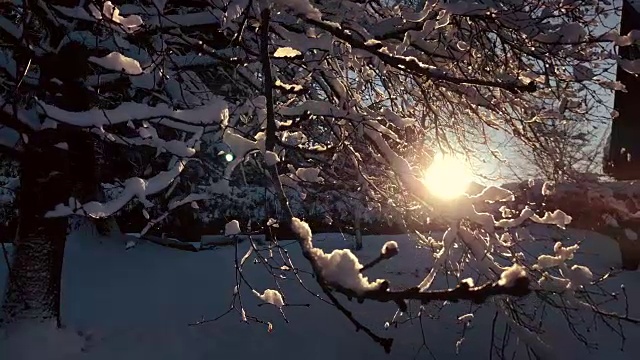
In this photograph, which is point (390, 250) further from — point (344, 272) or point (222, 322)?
point (222, 322)

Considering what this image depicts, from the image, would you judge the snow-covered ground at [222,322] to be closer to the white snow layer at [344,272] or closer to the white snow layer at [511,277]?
the white snow layer at [344,272]

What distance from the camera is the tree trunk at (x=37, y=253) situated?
469 cm

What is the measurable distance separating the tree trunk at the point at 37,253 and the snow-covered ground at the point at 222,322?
32 cm

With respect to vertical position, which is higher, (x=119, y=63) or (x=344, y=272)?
(x=119, y=63)

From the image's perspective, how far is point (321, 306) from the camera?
6.68 m

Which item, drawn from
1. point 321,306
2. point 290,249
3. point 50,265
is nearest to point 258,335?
point 321,306

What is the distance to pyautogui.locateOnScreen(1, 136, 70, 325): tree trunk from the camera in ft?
15.4

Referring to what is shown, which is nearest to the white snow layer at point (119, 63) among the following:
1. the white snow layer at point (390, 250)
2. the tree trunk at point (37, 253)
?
the white snow layer at point (390, 250)

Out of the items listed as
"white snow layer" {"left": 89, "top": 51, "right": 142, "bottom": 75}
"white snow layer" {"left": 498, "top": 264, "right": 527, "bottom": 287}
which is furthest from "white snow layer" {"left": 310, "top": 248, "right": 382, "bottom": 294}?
"white snow layer" {"left": 89, "top": 51, "right": 142, "bottom": 75}

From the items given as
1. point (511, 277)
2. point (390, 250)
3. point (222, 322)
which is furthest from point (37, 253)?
point (511, 277)

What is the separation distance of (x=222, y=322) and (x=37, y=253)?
6.77 ft

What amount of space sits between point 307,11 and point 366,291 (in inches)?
67.5

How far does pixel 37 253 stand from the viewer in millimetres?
4836

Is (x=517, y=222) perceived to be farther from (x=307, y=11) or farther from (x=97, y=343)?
(x=97, y=343)
